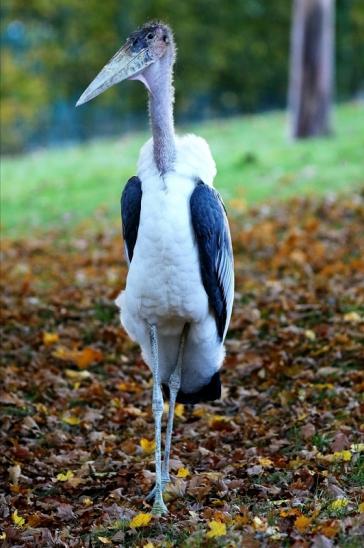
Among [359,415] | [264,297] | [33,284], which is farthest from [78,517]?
[33,284]

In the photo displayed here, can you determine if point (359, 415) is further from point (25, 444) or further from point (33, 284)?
point (33, 284)

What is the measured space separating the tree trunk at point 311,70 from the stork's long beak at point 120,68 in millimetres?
13150

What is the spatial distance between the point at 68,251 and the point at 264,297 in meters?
3.34

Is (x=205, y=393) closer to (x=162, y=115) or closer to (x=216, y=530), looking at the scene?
(x=216, y=530)

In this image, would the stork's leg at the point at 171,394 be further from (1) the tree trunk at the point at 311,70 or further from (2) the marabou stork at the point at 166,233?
(1) the tree trunk at the point at 311,70

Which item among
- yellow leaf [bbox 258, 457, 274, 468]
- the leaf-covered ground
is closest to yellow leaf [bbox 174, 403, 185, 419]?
the leaf-covered ground

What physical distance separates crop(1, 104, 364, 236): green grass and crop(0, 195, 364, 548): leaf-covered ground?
10.1 ft

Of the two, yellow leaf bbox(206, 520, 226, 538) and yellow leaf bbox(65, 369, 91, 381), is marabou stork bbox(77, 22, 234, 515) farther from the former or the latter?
yellow leaf bbox(65, 369, 91, 381)

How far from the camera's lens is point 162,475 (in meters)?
5.49

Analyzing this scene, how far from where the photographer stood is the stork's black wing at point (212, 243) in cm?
490

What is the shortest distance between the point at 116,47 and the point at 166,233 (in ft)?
98.5

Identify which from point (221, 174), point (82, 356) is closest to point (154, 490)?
point (82, 356)

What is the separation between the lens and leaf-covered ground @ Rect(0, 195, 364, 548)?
484cm

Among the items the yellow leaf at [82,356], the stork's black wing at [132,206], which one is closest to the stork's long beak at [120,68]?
the stork's black wing at [132,206]
